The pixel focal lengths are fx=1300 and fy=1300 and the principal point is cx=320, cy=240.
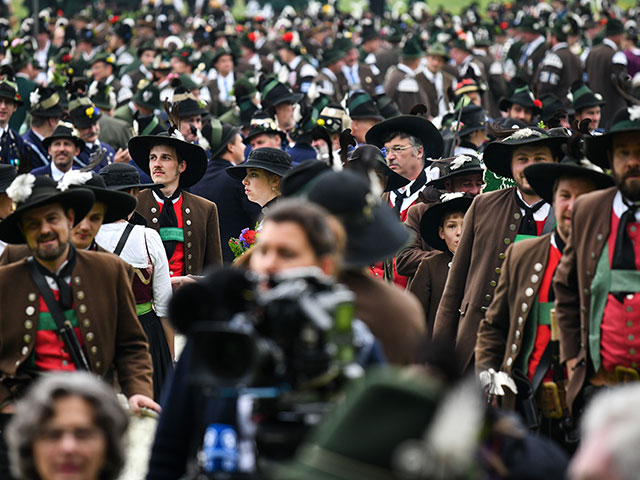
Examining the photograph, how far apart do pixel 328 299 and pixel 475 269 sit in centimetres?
368

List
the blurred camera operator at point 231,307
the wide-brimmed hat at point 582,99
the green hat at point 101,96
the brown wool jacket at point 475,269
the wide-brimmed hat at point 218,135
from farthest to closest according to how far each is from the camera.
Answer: the green hat at point 101,96 < the wide-brimmed hat at point 582,99 < the wide-brimmed hat at point 218,135 < the brown wool jacket at point 475,269 < the blurred camera operator at point 231,307

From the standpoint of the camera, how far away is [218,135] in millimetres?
10945

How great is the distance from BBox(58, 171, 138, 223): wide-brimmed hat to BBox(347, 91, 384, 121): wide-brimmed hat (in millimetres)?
5977

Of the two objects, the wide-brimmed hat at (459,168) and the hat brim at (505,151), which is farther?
the wide-brimmed hat at (459,168)

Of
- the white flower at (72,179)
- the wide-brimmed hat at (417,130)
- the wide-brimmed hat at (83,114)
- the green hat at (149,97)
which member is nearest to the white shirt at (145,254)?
the white flower at (72,179)

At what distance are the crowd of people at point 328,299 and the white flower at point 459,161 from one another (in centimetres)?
1

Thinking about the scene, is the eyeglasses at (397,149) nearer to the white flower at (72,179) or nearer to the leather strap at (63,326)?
the white flower at (72,179)

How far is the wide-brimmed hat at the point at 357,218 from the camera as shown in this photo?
3773 millimetres

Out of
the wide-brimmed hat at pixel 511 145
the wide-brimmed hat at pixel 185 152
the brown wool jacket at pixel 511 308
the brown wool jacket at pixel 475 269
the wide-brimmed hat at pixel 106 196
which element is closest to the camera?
the brown wool jacket at pixel 511 308

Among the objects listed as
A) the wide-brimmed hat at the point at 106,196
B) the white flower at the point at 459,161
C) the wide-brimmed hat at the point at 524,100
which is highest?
the wide-brimmed hat at the point at 106,196

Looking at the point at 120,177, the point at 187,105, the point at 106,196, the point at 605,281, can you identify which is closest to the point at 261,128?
the point at 187,105

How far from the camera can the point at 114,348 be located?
5559mm

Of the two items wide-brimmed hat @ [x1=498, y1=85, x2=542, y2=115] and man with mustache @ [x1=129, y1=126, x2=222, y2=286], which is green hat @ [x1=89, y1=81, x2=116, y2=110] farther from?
man with mustache @ [x1=129, y1=126, x2=222, y2=286]

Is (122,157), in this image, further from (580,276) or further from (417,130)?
(580,276)
